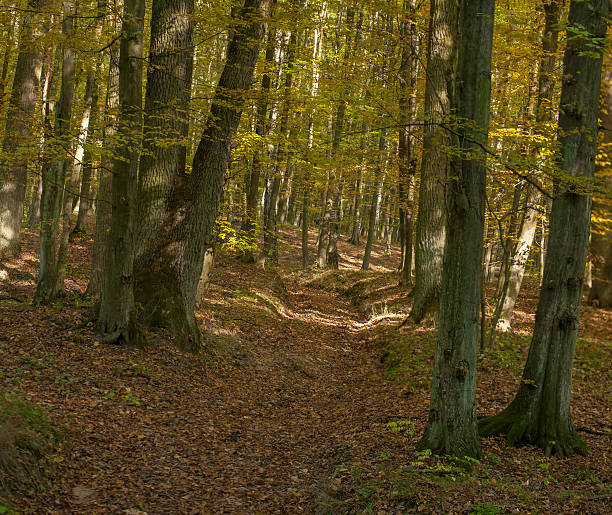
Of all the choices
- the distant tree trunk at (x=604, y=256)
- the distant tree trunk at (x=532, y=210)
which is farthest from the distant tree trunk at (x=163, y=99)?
the distant tree trunk at (x=604, y=256)

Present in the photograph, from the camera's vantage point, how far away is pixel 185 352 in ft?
30.2

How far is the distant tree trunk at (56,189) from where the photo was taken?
8.34 meters

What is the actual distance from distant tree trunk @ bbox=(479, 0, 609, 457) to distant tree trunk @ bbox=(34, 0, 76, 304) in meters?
7.21

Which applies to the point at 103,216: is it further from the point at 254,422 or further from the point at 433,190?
the point at 433,190

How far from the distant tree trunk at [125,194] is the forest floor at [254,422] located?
0.50 meters

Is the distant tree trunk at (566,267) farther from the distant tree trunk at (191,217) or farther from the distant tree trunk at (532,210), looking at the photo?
the distant tree trunk at (191,217)

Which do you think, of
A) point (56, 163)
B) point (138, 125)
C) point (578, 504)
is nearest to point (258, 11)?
point (138, 125)

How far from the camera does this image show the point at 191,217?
9477mm

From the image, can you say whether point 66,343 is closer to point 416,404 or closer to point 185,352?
point 185,352

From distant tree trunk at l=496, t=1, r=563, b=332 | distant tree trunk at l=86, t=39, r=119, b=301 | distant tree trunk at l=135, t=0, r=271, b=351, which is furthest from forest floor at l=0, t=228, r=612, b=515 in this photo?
distant tree trunk at l=496, t=1, r=563, b=332

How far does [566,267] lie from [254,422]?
4945 millimetres

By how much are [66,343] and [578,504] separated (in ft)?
23.7

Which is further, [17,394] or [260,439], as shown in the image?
[260,439]

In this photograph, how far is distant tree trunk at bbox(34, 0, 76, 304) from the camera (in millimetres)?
8344
